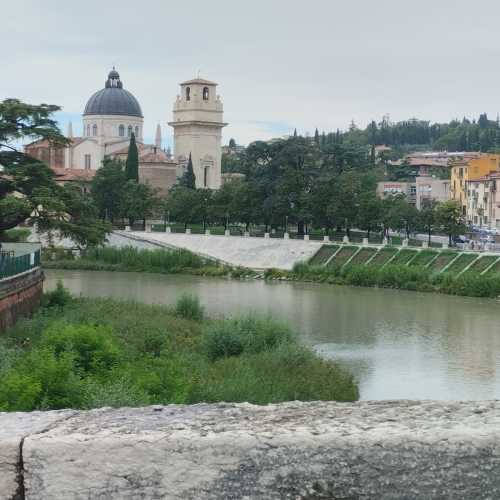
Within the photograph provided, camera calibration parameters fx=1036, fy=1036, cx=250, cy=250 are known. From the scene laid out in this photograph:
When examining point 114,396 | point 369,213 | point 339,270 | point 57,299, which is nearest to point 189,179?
point 369,213

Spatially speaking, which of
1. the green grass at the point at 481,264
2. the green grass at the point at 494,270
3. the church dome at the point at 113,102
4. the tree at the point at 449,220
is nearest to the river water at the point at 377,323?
the green grass at the point at 494,270

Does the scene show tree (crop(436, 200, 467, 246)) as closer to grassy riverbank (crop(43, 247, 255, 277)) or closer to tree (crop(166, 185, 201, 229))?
grassy riverbank (crop(43, 247, 255, 277))

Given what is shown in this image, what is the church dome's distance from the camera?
79.1 m

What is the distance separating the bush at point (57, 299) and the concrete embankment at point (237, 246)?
23174 millimetres

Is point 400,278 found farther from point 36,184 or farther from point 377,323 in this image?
point 36,184

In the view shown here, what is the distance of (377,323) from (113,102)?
182 ft

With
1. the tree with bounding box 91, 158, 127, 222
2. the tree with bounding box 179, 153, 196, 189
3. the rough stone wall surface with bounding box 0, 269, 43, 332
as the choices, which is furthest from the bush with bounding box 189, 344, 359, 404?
the tree with bounding box 179, 153, 196, 189

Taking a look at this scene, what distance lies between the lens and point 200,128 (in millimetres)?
75375

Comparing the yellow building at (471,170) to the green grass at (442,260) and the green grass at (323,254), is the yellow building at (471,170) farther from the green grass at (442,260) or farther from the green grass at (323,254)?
the green grass at (442,260)

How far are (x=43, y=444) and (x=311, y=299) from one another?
30878 mm

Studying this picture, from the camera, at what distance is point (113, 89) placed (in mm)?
79750

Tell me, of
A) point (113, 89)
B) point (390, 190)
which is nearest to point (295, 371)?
point (390, 190)

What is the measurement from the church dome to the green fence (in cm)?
5576

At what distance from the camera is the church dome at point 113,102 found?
79.1m
